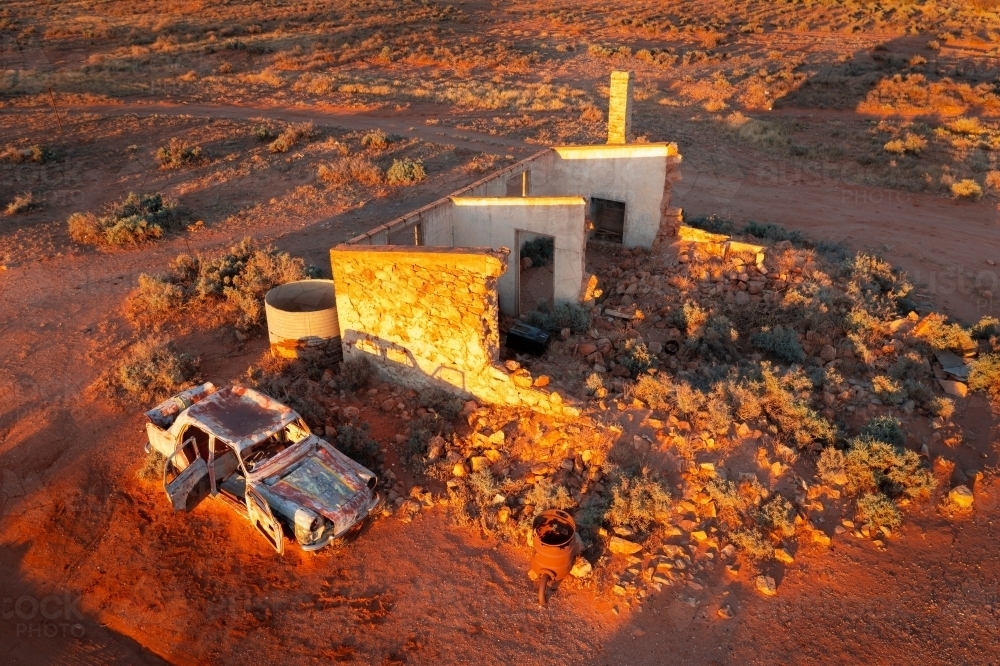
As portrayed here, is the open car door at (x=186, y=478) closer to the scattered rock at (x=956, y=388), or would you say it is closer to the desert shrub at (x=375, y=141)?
the scattered rock at (x=956, y=388)

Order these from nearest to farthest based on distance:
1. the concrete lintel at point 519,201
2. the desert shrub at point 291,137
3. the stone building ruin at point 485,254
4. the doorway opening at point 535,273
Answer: the stone building ruin at point 485,254
the concrete lintel at point 519,201
the doorway opening at point 535,273
the desert shrub at point 291,137

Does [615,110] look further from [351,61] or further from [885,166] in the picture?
[351,61]

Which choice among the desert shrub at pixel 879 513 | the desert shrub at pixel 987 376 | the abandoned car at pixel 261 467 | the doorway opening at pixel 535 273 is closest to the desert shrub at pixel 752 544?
the desert shrub at pixel 879 513

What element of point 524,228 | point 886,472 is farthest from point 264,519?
point 886,472

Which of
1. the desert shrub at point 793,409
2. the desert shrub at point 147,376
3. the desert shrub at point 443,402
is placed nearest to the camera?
the desert shrub at point 793,409

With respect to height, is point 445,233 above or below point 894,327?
above

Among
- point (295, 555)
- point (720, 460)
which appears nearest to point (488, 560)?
point (295, 555)

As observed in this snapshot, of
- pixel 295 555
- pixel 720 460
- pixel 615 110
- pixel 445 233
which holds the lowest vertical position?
pixel 295 555
